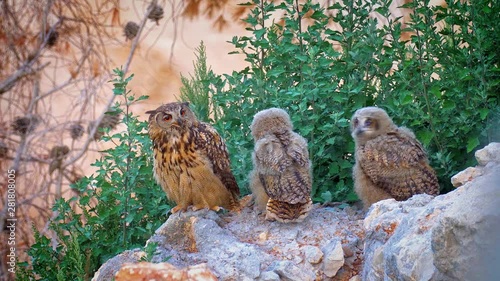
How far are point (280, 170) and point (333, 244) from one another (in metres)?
0.45

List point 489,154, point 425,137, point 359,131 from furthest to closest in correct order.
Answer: point 425,137, point 359,131, point 489,154

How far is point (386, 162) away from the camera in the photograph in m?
4.56

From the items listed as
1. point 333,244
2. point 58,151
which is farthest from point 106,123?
point 333,244

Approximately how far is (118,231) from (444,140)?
192 cm

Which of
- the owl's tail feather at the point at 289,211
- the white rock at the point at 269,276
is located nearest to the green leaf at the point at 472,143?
the owl's tail feather at the point at 289,211

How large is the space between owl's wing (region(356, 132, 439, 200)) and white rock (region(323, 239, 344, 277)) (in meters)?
0.53

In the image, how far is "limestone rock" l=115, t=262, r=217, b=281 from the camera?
3650mm

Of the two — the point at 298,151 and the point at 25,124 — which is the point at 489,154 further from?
the point at 25,124

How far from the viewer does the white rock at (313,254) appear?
163 inches

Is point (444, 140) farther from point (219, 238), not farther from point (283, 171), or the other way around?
point (219, 238)

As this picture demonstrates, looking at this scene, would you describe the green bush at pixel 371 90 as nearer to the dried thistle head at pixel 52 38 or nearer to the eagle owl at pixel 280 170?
the eagle owl at pixel 280 170

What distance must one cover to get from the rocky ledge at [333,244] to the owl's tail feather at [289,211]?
7 cm

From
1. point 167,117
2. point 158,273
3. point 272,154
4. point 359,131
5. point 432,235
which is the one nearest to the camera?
point 432,235

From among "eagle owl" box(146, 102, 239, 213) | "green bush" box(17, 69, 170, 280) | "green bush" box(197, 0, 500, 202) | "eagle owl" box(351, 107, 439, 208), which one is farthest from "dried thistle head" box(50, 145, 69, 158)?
"eagle owl" box(351, 107, 439, 208)
